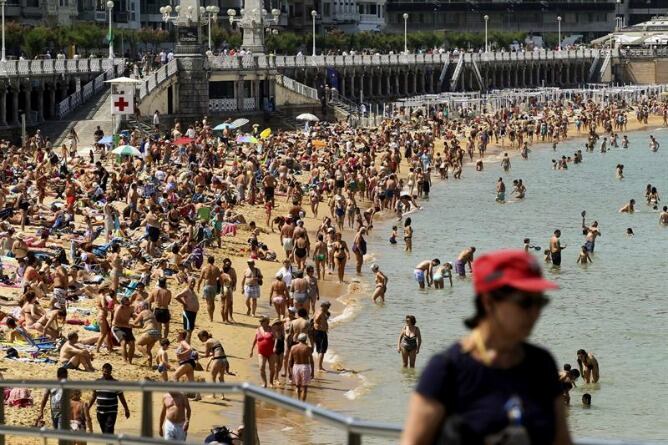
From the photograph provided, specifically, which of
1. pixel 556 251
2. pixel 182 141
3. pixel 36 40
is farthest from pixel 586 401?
pixel 36 40

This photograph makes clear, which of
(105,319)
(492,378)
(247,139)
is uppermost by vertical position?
(492,378)

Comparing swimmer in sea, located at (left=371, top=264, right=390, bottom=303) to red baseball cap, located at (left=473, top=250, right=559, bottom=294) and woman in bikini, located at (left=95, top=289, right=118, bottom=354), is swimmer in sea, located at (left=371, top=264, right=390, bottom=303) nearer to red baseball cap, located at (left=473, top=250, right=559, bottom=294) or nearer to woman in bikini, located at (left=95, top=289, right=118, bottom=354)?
woman in bikini, located at (left=95, top=289, right=118, bottom=354)

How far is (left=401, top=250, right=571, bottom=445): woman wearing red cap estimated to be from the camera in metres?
4.28

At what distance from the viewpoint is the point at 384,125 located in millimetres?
65562

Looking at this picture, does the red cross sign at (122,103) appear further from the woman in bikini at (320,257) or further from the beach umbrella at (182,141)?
the woman in bikini at (320,257)

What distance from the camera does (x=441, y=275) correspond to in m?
29.4

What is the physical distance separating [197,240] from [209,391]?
24.5m

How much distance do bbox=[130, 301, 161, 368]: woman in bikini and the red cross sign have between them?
72.1ft

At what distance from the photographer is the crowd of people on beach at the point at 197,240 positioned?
65.9 feet

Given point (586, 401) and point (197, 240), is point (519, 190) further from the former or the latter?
point (586, 401)

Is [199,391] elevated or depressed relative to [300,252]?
elevated

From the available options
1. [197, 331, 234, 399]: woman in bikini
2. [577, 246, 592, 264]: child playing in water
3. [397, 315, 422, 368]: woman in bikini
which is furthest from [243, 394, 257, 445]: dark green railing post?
[577, 246, 592, 264]: child playing in water

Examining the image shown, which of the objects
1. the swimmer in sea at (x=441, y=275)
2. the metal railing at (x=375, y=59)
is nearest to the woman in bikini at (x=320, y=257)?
the swimmer in sea at (x=441, y=275)

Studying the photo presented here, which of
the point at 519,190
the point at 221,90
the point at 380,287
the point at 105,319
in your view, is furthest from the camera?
the point at 221,90
